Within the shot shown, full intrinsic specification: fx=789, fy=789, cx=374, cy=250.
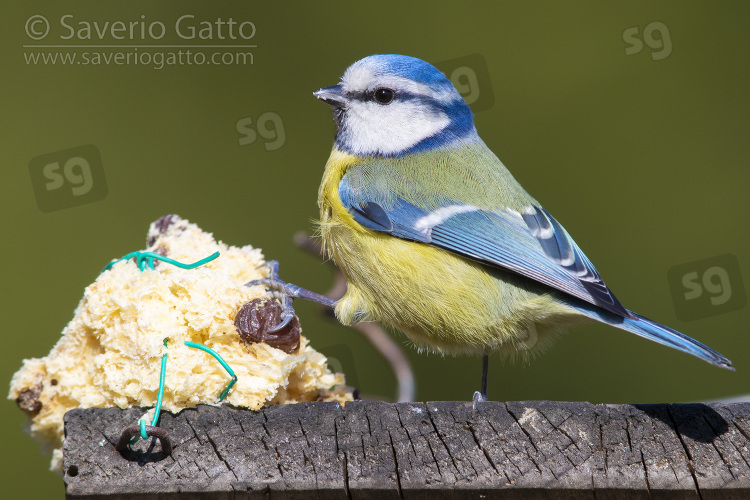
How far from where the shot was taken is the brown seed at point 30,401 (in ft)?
6.08

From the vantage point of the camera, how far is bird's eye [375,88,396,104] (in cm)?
242

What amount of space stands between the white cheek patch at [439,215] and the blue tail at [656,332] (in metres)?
0.38

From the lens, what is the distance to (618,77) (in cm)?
374

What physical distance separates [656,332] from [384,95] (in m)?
1.10

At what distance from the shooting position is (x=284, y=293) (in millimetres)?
1990

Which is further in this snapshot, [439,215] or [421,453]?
[439,215]

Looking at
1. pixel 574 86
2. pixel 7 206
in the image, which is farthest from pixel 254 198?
pixel 574 86

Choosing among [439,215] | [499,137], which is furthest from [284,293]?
[499,137]

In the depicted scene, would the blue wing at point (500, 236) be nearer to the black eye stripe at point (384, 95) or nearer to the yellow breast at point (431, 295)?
the yellow breast at point (431, 295)

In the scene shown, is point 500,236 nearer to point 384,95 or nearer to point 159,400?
point 384,95

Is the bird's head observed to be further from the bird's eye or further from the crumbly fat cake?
the crumbly fat cake

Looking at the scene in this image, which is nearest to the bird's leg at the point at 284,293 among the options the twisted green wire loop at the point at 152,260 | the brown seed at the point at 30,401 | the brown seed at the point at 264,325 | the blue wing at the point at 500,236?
the brown seed at the point at 264,325

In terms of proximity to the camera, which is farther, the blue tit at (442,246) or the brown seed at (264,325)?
the blue tit at (442,246)

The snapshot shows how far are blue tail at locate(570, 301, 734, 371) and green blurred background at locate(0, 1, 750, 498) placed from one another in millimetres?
1614
